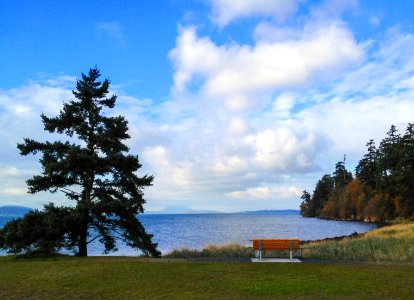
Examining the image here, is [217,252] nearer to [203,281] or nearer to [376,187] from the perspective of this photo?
[203,281]

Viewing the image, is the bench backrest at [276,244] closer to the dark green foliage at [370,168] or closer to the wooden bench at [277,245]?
the wooden bench at [277,245]

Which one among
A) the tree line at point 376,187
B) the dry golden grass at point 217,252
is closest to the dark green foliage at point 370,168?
the tree line at point 376,187

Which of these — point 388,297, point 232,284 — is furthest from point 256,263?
point 388,297

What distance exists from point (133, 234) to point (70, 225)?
2.80 m

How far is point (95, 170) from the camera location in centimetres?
1888

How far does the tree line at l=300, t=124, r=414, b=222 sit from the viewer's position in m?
60.3

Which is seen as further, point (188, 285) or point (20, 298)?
point (188, 285)

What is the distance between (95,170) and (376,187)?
71788 millimetres

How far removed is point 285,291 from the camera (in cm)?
988

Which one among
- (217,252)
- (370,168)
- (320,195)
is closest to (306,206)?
(320,195)

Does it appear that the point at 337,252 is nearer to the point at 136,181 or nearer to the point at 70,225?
the point at 136,181

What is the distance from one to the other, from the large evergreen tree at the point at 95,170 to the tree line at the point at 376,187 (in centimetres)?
4825

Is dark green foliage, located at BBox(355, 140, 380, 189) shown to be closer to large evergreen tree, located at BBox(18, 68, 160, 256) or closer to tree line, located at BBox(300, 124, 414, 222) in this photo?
tree line, located at BBox(300, 124, 414, 222)

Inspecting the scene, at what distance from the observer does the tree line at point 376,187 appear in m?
60.3
